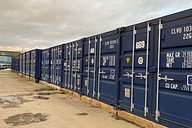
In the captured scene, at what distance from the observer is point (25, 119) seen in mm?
6254

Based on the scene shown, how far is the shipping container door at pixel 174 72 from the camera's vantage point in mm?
4445

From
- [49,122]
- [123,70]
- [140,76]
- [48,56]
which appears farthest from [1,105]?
[48,56]

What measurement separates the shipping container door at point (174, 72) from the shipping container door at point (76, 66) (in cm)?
511

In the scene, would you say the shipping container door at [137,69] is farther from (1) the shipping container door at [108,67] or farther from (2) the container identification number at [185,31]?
(2) the container identification number at [185,31]

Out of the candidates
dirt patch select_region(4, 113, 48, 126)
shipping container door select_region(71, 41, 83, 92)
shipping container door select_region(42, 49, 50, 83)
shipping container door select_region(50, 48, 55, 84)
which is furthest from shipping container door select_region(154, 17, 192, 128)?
shipping container door select_region(42, 49, 50, 83)

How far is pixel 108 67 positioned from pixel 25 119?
297cm

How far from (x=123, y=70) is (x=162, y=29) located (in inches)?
76.4

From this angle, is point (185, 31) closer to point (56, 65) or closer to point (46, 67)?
point (56, 65)

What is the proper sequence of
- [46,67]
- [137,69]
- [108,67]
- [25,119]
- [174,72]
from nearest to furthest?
1. [174,72]
2. [137,69]
3. [25,119]
4. [108,67]
5. [46,67]

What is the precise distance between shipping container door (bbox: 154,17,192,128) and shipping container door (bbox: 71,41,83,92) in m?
5.11

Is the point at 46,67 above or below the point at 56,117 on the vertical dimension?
above

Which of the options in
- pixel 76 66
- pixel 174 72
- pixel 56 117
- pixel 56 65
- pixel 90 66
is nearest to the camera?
pixel 174 72

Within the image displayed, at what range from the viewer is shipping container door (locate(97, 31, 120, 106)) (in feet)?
23.2

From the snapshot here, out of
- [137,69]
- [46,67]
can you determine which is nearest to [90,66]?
[137,69]
